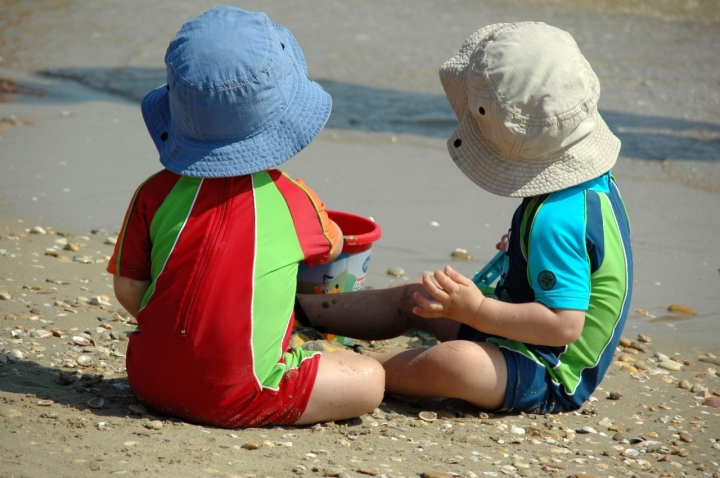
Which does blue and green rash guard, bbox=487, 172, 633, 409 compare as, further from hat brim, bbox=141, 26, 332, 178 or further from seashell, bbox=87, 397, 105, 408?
Result: seashell, bbox=87, 397, 105, 408

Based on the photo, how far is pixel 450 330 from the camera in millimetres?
3395

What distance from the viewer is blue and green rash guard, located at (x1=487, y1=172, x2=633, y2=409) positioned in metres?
2.71

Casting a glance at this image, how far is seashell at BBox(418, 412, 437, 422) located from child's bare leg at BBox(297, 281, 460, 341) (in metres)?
0.51

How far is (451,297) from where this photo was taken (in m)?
2.75

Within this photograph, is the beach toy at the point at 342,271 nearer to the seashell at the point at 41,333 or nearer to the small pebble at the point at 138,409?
the small pebble at the point at 138,409

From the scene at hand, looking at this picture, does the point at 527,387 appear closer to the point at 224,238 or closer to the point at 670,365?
the point at 670,365

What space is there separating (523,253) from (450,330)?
0.67 metres

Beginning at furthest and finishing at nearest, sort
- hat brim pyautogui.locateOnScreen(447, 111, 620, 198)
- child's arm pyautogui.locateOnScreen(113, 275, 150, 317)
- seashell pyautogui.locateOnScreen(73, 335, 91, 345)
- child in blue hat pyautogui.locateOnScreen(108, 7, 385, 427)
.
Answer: seashell pyautogui.locateOnScreen(73, 335, 91, 345)
hat brim pyautogui.locateOnScreen(447, 111, 620, 198)
child's arm pyautogui.locateOnScreen(113, 275, 150, 317)
child in blue hat pyautogui.locateOnScreen(108, 7, 385, 427)

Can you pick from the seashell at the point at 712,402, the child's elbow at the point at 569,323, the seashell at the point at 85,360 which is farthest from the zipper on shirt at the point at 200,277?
the seashell at the point at 712,402

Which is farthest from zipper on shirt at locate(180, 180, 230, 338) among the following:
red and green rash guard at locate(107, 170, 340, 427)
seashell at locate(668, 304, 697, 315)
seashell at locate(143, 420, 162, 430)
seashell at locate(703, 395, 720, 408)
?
seashell at locate(668, 304, 697, 315)

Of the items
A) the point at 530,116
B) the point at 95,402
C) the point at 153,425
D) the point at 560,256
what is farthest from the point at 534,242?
the point at 95,402

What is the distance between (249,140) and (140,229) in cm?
45

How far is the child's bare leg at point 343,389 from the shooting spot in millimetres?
2715

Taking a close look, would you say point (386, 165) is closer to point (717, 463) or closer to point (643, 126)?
point (643, 126)
